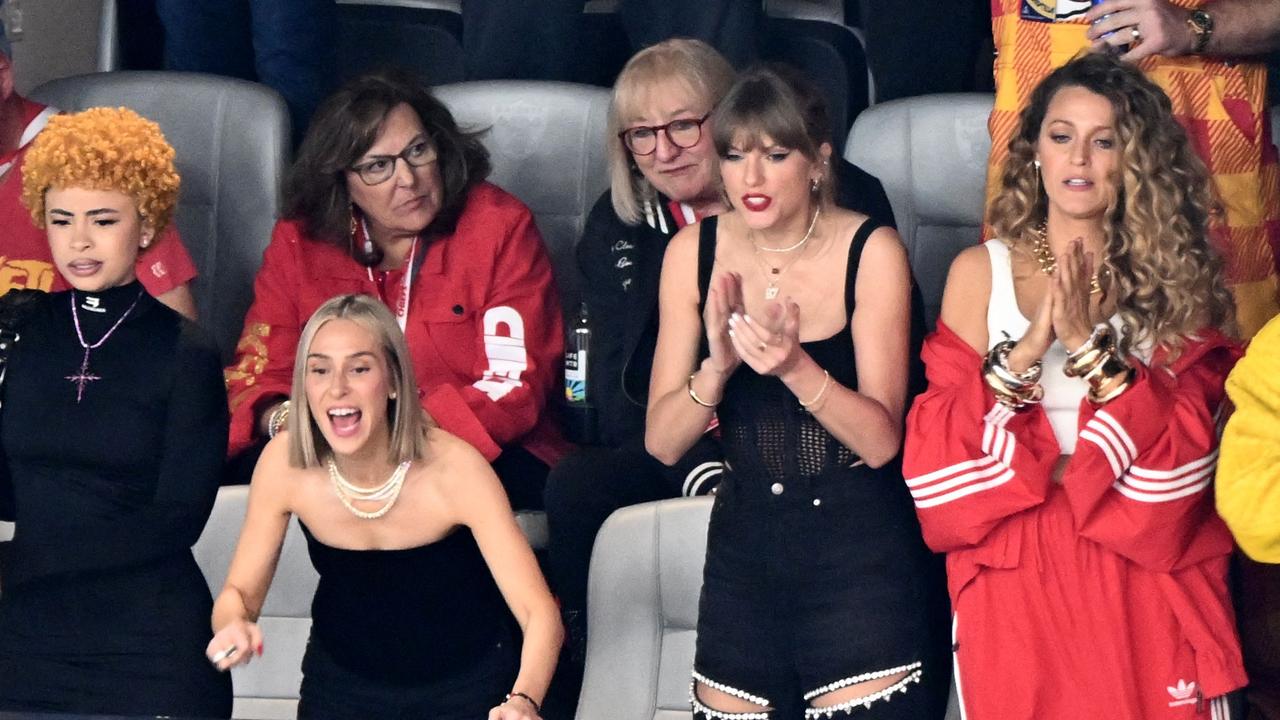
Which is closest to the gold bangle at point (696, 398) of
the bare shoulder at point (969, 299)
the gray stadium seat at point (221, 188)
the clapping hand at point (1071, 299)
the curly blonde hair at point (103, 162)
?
the bare shoulder at point (969, 299)

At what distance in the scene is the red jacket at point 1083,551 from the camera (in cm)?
257

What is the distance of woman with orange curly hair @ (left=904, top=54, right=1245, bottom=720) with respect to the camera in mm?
2574

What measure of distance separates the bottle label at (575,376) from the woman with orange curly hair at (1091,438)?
1041mm

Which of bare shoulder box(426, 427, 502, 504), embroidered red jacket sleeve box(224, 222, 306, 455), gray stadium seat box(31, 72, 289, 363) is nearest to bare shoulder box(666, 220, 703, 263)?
bare shoulder box(426, 427, 502, 504)

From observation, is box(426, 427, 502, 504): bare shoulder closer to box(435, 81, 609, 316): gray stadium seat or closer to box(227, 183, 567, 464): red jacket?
box(227, 183, 567, 464): red jacket

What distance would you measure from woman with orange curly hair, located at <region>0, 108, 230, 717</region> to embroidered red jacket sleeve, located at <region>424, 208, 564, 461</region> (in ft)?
1.92

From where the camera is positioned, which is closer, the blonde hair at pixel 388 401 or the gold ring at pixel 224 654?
the gold ring at pixel 224 654

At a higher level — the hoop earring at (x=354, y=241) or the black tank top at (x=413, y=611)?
the hoop earring at (x=354, y=241)

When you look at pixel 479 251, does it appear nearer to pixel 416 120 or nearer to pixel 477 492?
pixel 416 120

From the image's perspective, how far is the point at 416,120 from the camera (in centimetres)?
368

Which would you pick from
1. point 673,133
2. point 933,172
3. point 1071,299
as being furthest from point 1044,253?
point 933,172

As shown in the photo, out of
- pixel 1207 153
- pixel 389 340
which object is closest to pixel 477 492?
pixel 389 340

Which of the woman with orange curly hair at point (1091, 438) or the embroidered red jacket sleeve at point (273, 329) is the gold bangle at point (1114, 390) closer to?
the woman with orange curly hair at point (1091, 438)

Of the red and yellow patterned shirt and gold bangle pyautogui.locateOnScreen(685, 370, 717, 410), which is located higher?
the red and yellow patterned shirt
